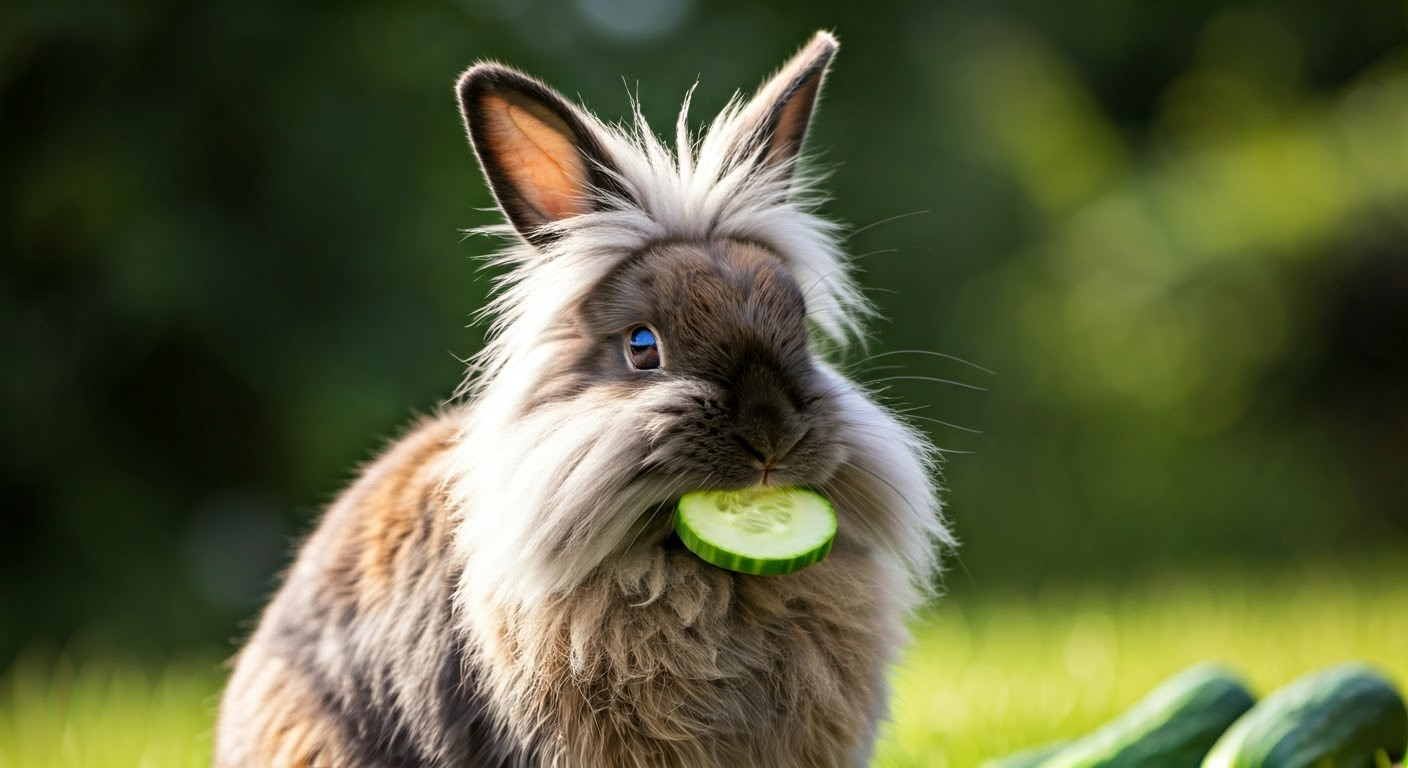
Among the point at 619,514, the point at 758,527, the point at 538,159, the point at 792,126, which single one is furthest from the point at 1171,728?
the point at 538,159

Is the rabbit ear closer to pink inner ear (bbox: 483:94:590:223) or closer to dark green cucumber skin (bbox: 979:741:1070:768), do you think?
pink inner ear (bbox: 483:94:590:223)

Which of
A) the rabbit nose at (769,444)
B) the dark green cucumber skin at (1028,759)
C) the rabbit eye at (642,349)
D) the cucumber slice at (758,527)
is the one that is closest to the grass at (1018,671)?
the dark green cucumber skin at (1028,759)

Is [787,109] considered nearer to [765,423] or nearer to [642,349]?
[642,349]

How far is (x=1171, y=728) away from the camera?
3.19m

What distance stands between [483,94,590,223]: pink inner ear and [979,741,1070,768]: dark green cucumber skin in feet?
5.79

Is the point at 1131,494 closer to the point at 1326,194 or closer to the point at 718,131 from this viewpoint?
the point at 1326,194

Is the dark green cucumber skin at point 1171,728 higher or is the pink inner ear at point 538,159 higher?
the pink inner ear at point 538,159

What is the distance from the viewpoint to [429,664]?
2.82 meters

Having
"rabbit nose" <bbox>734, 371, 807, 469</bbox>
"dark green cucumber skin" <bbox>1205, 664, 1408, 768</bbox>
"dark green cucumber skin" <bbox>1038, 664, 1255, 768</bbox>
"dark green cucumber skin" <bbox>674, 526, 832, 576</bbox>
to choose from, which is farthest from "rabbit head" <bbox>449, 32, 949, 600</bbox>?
"dark green cucumber skin" <bbox>1205, 664, 1408, 768</bbox>

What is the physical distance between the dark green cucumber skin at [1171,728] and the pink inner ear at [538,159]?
5.86ft

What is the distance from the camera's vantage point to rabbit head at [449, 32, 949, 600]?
257 centimetres

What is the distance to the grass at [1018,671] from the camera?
3.96 meters

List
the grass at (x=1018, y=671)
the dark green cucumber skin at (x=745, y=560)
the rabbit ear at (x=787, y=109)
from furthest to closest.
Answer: the grass at (x=1018, y=671), the rabbit ear at (x=787, y=109), the dark green cucumber skin at (x=745, y=560)

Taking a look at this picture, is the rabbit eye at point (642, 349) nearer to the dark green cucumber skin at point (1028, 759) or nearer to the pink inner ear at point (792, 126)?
the pink inner ear at point (792, 126)
